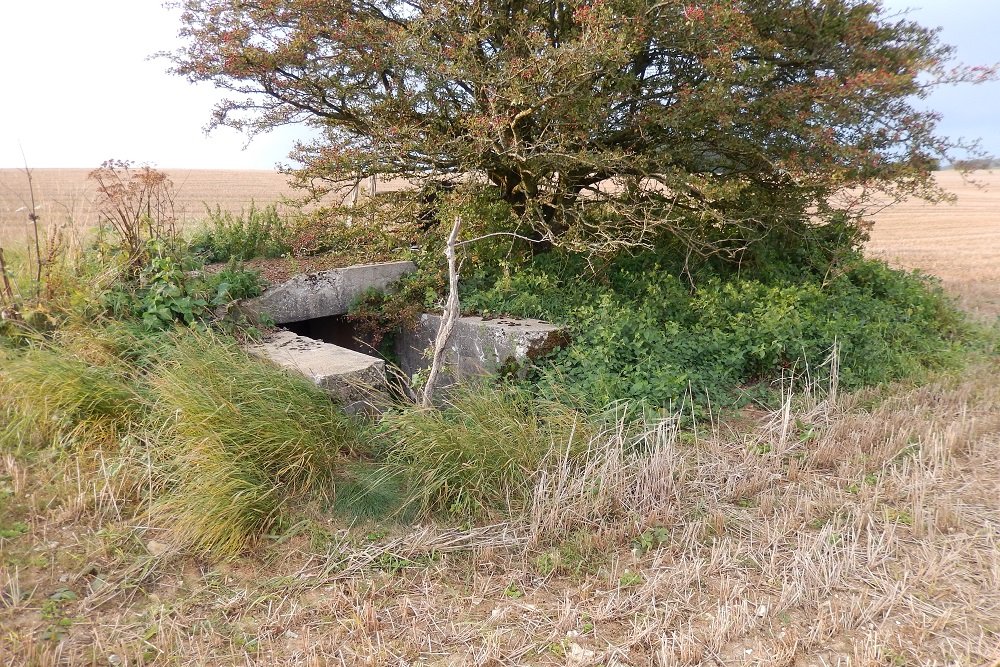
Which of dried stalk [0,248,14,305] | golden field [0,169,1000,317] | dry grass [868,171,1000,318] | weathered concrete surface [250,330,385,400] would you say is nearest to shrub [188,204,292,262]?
golden field [0,169,1000,317]

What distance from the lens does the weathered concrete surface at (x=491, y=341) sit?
5.08 m

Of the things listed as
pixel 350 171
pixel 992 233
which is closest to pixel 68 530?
pixel 350 171

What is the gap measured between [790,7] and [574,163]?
2.32m

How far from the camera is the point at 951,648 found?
2.85 meters

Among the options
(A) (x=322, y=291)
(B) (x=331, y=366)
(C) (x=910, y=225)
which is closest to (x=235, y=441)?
(B) (x=331, y=366)

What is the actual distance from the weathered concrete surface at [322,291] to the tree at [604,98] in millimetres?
854

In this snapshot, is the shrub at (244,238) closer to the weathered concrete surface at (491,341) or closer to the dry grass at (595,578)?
the weathered concrete surface at (491,341)

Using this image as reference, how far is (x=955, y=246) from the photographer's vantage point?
45.6 ft

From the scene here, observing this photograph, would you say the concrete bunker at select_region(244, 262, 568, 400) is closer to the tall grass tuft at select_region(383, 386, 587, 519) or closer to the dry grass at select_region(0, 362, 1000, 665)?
the tall grass tuft at select_region(383, 386, 587, 519)

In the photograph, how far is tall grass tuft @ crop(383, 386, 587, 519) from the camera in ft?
12.1

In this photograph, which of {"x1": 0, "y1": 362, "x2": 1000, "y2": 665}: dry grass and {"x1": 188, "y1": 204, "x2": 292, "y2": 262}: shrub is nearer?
{"x1": 0, "y1": 362, "x2": 1000, "y2": 665}: dry grass

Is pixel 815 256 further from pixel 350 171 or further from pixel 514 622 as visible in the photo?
pixel 514 622

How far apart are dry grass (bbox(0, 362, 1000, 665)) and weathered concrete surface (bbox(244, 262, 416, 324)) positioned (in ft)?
7.18

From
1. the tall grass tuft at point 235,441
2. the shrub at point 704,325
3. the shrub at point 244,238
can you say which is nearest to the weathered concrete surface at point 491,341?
the shrub at point 704,325
